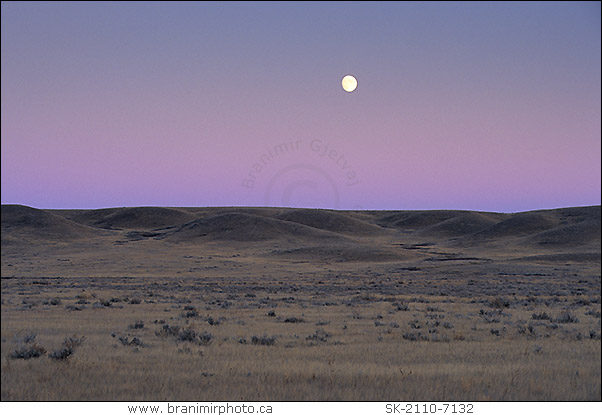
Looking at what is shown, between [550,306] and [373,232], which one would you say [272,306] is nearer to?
[550,306]

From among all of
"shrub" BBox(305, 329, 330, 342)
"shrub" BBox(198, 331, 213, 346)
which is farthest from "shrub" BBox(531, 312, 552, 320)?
"shrub" BBox(198, 331, 213, 346)

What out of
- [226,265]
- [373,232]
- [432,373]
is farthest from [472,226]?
[432,373]

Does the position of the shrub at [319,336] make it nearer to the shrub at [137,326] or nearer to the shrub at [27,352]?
the shrub at [137,326]

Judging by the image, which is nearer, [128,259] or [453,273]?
[453,273]

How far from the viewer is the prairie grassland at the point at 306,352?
408 inches

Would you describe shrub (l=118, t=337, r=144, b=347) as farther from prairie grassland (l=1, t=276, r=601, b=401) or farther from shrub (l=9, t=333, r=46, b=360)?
shrub (l=9, t=333, r=46, b=360)

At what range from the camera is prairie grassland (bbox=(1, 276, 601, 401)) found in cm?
1037

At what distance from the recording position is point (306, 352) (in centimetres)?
1441

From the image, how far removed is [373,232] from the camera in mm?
153000

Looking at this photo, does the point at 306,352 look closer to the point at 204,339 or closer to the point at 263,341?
the point at 263,341

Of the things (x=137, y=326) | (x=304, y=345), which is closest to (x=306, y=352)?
(x=304, y=345)

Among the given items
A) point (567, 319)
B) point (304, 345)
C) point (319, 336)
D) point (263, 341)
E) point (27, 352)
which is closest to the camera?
point (27, 352)

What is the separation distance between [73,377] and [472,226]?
15002 cm
